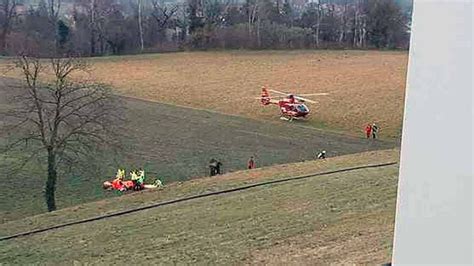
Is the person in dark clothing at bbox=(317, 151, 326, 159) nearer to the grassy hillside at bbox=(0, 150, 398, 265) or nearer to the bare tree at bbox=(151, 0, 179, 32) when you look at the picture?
the grassy hillside at bbox=(0, 150, 398, 265)

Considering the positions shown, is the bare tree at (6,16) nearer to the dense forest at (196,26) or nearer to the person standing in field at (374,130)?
the dense forest at (196,26)

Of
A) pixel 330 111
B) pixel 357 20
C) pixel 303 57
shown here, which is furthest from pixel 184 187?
pixel 357 20

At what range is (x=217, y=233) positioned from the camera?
10516mm

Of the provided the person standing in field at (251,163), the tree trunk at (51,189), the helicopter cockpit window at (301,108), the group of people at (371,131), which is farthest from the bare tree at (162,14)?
the tree trunk at (51,189)

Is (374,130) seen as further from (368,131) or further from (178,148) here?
(178,148)

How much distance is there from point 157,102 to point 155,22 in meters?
22.2

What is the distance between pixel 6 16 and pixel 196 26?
47.8 feet

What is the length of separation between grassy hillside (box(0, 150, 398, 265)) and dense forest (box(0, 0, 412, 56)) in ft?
115

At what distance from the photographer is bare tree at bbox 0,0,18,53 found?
165 feet

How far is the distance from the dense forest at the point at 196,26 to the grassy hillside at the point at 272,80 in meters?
2.65

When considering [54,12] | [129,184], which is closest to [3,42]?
[54,12]

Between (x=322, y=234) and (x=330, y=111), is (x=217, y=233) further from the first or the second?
(x=330, y=111)

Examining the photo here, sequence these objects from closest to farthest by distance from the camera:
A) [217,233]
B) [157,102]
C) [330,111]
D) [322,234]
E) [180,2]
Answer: [322,234] < [217,233] < [330,111] < [157,102] < [180,2]

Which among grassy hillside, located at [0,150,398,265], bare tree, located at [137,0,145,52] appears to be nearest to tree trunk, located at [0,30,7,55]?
bare tree, located at [137,0,145,52]
